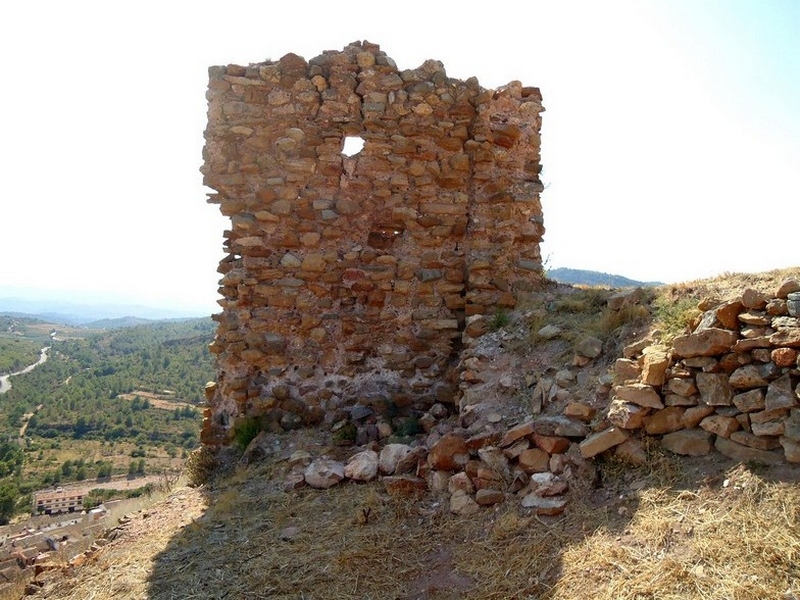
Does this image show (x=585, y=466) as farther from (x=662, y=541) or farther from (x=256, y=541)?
(x=256, y=541)

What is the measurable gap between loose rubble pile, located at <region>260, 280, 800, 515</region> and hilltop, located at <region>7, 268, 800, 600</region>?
0.09 meters

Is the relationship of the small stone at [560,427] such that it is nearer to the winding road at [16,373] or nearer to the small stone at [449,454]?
the small stone at [449,454]

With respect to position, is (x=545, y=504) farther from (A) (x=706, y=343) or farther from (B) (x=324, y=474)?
(B) (x=324, y=474)

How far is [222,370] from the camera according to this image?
6.12 metres

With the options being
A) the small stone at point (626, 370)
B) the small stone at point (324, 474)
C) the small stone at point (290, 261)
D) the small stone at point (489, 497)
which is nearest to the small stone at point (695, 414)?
the small stone at point (626, 370)

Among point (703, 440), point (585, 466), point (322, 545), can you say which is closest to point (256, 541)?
point (322, 545)

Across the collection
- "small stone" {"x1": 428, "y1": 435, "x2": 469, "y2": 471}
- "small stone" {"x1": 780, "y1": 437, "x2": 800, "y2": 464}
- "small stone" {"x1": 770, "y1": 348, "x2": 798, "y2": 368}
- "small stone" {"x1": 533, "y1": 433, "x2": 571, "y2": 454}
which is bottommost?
"small stone" {"x1": 428, "y1": 435, "x2": 469, "y2": 471}

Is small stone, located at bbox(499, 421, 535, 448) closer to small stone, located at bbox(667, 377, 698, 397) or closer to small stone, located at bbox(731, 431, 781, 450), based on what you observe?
small stone, located at bbox(667, 377, 698, 397)

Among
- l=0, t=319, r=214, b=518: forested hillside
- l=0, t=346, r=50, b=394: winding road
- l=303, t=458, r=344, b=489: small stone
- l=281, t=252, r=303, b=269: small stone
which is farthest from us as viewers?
l=0, t=346, r=50, b=394: winding road

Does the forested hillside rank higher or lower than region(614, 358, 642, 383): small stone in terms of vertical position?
lower

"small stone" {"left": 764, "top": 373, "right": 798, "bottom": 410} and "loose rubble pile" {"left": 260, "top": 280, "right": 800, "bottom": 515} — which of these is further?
"loose rubble pile" {"left": 260, "top": 280, "right": 800, "bottom": 515}

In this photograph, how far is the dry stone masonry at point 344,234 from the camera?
→ 5984mm

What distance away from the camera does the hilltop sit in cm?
263

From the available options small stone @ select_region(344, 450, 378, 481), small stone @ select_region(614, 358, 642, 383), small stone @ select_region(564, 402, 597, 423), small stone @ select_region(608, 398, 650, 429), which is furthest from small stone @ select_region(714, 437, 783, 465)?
small stone @ select_region(344, 450, 378, 481)
